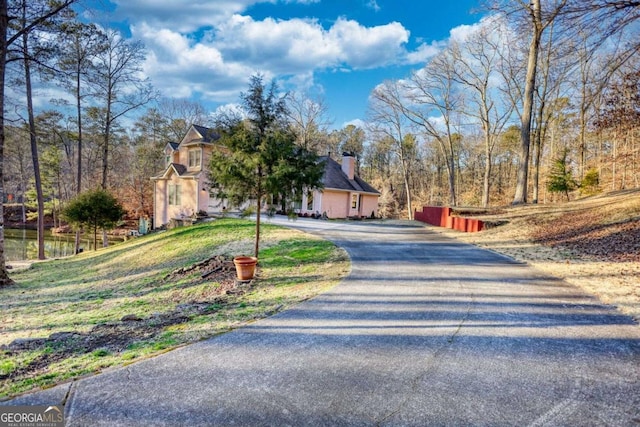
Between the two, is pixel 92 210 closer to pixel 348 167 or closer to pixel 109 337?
pixel 109 337

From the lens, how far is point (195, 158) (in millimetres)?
21344

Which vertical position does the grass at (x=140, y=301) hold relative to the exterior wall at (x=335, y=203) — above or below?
below

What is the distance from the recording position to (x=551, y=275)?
688cm

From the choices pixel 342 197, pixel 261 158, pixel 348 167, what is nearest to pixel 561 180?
pixel 342 197

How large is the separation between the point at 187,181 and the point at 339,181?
11.2 meters

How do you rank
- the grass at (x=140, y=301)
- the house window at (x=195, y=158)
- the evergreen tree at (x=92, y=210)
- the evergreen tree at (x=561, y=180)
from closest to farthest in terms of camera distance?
the grass at (x=140, y=301) < the evergreen tree at (x=92, y=210) < the evergreen tree at (x=561, y=180) < the house window at (x=195, y=158)

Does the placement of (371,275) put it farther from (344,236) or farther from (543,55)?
(543,55)

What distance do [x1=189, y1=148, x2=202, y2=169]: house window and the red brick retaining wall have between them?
14790mm

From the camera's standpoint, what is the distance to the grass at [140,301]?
12.2ft

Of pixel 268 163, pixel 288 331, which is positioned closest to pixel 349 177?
pixel 268 163

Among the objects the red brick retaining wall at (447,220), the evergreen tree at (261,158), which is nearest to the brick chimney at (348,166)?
the red brick retaining wall at (447,220)

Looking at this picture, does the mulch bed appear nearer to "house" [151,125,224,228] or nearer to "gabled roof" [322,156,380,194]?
"house" [151,125,224,228]

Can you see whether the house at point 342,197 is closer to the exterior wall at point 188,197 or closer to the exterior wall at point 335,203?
the exterior wall at point 335,203

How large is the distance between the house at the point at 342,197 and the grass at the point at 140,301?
33.4 feet
